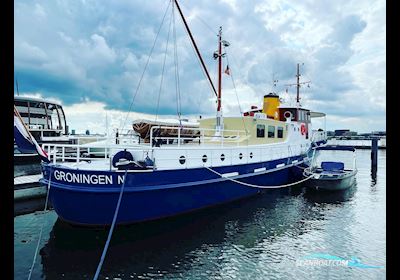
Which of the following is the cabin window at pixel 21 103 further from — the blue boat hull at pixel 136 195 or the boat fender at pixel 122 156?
the boat fender at pixel 122 156

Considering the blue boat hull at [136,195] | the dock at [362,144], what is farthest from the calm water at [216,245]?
the dock at [362,144]

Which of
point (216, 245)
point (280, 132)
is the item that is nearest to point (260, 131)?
point (280, 132)

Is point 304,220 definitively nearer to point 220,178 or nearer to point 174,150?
point 220,178

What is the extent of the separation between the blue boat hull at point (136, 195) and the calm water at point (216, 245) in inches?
18.6

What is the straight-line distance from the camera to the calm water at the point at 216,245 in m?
7.28

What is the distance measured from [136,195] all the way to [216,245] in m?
3.27

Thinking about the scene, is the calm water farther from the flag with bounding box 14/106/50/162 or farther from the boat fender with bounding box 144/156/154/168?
the flag with bounding box 14/106/50/162

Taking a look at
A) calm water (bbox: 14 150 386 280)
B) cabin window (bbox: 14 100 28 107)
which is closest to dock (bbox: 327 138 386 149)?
calm water (bbox: 14 150 386 280)

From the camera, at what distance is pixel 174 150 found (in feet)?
35.1

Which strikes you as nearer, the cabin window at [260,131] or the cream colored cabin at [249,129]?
the cream colored cabin at [249,129]

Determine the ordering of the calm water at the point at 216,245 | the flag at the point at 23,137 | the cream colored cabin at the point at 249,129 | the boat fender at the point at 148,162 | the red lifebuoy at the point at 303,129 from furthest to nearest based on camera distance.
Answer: the red lifebuoy at the point at 303,129, the cream colored cabin at the point at 249,129, the boat fender at the point at 148,162, the calm water at the point at 216,245, the flag at the point at 23,137

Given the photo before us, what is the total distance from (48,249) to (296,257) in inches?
304
